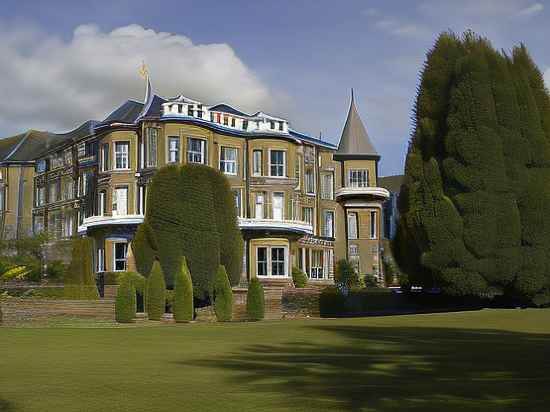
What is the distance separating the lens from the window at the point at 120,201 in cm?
5431

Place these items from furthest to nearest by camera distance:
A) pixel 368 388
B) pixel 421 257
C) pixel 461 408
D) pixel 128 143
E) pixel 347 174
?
pixel 347 174
pixel 128 143
pixel 421 257
pixel 368 388
pixel 461 408

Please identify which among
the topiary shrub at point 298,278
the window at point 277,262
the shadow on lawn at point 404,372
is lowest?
the shadow on lawn at point 404,372

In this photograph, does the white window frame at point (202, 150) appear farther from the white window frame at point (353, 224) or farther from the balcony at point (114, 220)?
the white window frame at point (353, 224)

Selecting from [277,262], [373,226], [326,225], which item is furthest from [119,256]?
[373,226]

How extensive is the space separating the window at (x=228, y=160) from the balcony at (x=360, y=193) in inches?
566

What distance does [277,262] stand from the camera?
5550cm

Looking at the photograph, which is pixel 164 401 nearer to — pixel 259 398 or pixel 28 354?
pixel 259 398

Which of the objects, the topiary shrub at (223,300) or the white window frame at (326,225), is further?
the white window frame at (326,225)

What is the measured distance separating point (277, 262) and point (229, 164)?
25.9ft

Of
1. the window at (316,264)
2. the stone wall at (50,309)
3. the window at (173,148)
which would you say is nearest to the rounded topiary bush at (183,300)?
the stone wall at (50,309)

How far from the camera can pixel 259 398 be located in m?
10.3

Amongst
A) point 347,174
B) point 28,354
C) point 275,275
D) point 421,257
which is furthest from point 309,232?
point 28,354

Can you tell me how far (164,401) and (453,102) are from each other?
29801 mm

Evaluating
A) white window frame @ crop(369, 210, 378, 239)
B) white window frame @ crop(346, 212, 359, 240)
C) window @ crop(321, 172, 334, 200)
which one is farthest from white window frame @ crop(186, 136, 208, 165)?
white window frame @ crop(369, 210, 378, 239)
